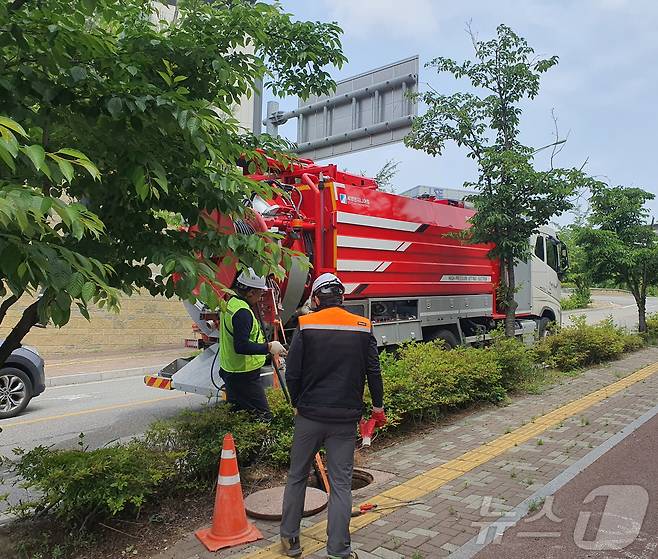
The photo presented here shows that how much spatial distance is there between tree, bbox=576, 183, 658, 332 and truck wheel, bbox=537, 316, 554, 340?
3.00m

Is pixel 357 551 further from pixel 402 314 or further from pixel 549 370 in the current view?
pixel 549 370

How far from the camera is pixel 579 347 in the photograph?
11.8 meters

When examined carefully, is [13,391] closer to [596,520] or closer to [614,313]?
[596,520]

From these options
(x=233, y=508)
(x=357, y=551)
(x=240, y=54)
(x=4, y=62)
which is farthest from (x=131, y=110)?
(x=357, y=551)

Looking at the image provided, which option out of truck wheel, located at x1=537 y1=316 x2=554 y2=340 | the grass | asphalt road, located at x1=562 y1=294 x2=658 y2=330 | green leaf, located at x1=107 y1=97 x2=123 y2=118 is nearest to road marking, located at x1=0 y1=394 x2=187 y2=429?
the grass

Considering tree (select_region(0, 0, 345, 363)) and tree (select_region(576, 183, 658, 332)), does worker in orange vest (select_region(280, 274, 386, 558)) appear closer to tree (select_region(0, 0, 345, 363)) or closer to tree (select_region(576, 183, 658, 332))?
tree (select_region(0, 0, 345, 363))

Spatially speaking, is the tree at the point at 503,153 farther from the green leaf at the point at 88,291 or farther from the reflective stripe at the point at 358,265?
the green leaf at the point at 88,291

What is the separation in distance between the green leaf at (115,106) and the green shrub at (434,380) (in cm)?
449

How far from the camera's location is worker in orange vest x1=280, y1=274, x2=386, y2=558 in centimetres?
370

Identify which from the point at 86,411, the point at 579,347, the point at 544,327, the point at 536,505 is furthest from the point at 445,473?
the point at 544,327

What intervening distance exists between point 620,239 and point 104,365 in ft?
45.4

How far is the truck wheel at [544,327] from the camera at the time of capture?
13772 millimetres

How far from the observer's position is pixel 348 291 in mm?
8195

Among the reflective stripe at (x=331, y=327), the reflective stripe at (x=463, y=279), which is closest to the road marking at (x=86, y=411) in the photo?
the reflective stripe at (x=463, y=279)
